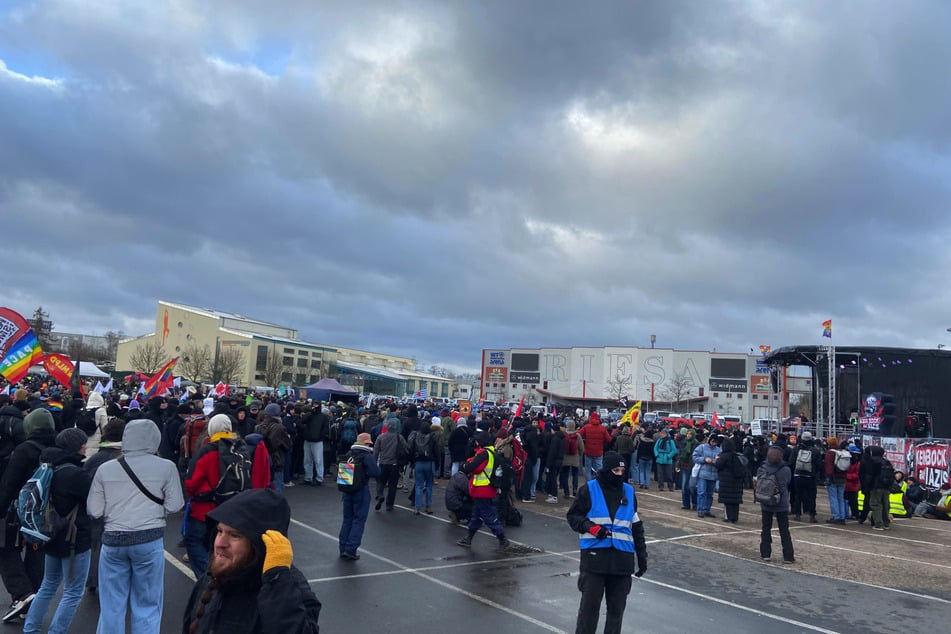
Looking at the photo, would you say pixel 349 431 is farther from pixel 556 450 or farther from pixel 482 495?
pixel 482 495

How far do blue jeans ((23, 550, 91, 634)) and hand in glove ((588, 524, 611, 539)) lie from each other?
4.14m

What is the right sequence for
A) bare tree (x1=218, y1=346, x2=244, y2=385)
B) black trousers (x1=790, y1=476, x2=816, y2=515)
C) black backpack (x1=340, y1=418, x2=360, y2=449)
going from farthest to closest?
1. bare tree (x1=218, y1=346, x2=244, y2=385)
2. black backpack (x1=340, y1=418, x2=360, y2=449)
3. black trousers (x1=790, y1=476, x2=816, y2=515)

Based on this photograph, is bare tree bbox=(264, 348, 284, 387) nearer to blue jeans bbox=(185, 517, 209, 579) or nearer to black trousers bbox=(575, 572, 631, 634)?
blue jeans bbox=(185, 517, 209, 579)

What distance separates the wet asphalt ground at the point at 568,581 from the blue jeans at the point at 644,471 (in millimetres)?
5785

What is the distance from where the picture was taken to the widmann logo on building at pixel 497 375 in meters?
98.0

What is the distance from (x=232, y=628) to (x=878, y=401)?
30.3 m

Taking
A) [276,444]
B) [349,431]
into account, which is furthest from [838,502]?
[276,444]

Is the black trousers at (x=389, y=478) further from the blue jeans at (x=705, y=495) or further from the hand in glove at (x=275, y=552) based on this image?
the hand in glove at (x=275, y=552)

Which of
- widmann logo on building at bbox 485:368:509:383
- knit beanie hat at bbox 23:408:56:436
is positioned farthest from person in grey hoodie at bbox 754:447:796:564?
Result: widmann logo on building at bbox 485:368:509:383

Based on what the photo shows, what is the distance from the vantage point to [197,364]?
8262 cm

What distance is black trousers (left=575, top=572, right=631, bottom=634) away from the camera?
5.71 m

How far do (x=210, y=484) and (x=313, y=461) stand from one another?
9.24 meters

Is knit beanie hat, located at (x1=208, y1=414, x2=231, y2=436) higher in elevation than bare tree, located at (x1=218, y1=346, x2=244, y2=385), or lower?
lower

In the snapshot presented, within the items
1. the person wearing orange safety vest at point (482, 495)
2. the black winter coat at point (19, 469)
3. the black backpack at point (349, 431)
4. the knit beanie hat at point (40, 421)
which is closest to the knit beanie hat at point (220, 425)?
the knit beanie hat at point (40, 421)
